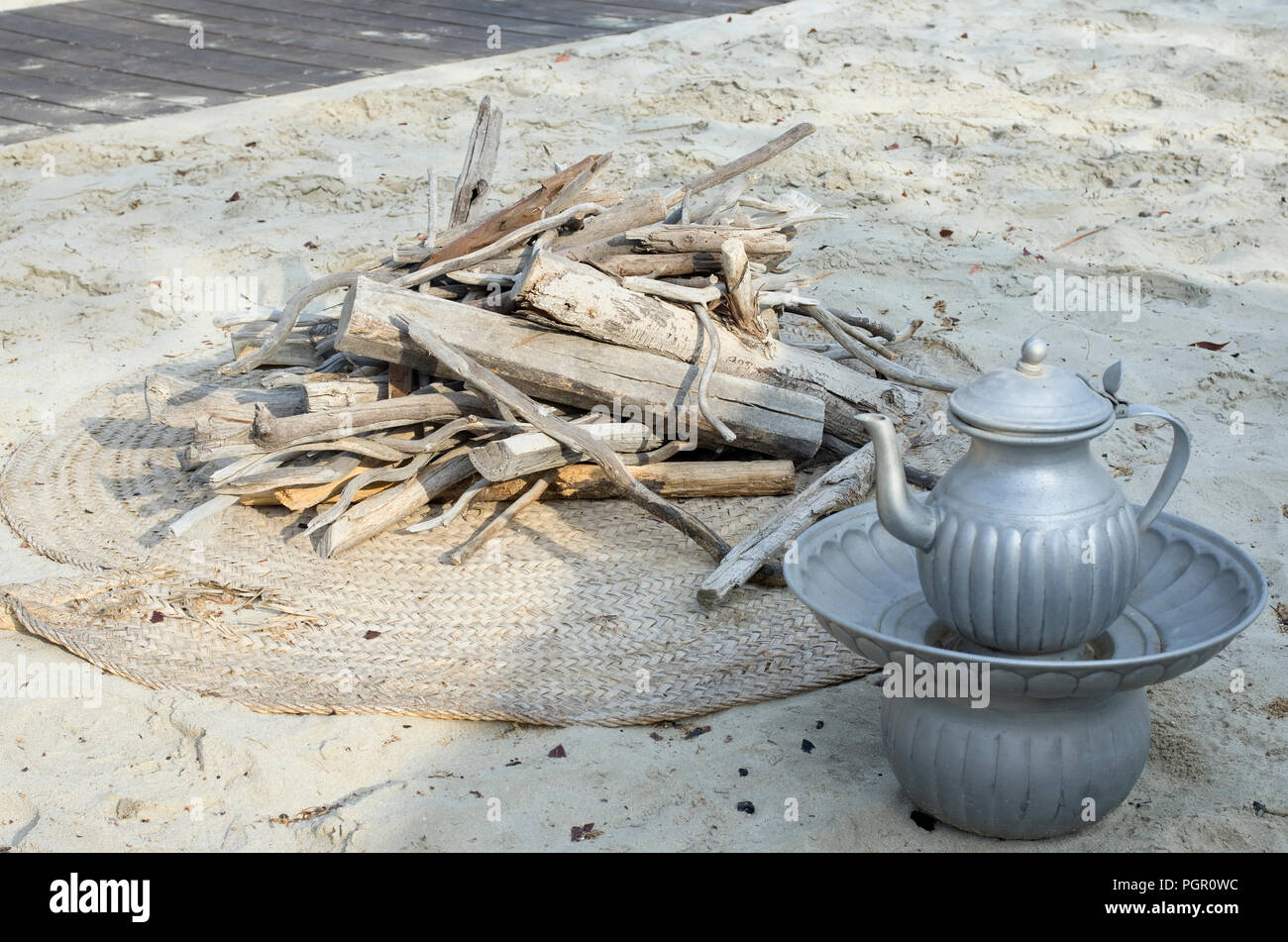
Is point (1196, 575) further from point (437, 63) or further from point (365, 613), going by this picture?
point (437, 63)

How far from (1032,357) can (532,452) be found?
1.67m

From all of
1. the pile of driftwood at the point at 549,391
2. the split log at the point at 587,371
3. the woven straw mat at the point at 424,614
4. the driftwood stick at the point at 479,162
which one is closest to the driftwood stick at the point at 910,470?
the pile of driftwood at the point at 549,391

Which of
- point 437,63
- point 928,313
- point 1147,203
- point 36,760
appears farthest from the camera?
point 437,63

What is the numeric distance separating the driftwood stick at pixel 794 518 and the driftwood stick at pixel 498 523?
2.12ft

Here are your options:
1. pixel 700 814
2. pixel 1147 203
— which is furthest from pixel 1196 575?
pixel 1147 203

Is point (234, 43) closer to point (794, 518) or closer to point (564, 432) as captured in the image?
point (564, 432)

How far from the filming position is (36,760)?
2893mm

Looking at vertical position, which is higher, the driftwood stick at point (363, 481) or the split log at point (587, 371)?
the split log at point (587, 371)

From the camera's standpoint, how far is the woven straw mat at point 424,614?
10.1ft

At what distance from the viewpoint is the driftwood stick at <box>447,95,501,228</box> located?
4461 mm

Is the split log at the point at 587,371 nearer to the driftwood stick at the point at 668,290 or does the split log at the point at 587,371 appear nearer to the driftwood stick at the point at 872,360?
the driftwood stick at the point at 668,290

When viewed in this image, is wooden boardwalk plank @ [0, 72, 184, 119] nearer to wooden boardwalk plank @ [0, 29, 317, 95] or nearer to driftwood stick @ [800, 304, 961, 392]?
wooden boardwalk plank @ [0, 29, 317, 95]

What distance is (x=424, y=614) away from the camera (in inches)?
133
